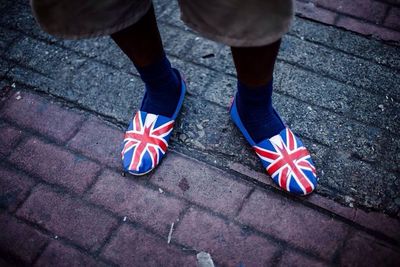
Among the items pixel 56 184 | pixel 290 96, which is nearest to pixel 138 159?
pixel 56 184

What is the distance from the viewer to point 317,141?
1.54 m

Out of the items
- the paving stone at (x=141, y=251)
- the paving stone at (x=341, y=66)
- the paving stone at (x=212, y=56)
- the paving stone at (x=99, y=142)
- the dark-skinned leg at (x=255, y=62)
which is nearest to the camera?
the dark-skinned leg at (x=255, y=62)

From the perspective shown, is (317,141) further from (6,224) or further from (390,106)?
(6,224)

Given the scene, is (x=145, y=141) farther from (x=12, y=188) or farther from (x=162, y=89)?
(x=12, y=188)

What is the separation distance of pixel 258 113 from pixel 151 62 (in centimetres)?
51

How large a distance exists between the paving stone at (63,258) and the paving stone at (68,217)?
4cm

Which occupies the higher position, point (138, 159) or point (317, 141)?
point (317, 141)

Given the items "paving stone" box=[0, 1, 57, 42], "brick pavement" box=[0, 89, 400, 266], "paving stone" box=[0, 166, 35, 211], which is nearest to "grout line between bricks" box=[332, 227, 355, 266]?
"brick pavement" box=[0, 89, 400, 266]

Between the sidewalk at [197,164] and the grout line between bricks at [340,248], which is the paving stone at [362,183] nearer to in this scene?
the sidewalk at [197,164]

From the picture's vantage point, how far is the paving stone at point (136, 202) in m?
1.40

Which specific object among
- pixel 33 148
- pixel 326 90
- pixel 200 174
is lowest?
pixel 33 148

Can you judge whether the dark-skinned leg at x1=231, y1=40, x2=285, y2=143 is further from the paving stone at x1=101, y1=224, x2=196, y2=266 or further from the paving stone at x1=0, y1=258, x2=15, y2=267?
the paving stone at x1=0, y1=258, x2=15, y2=267

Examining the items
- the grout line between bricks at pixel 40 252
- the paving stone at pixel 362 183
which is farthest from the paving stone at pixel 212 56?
the grout line between bricks at pixel 40 252

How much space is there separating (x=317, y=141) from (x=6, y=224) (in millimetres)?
1483
